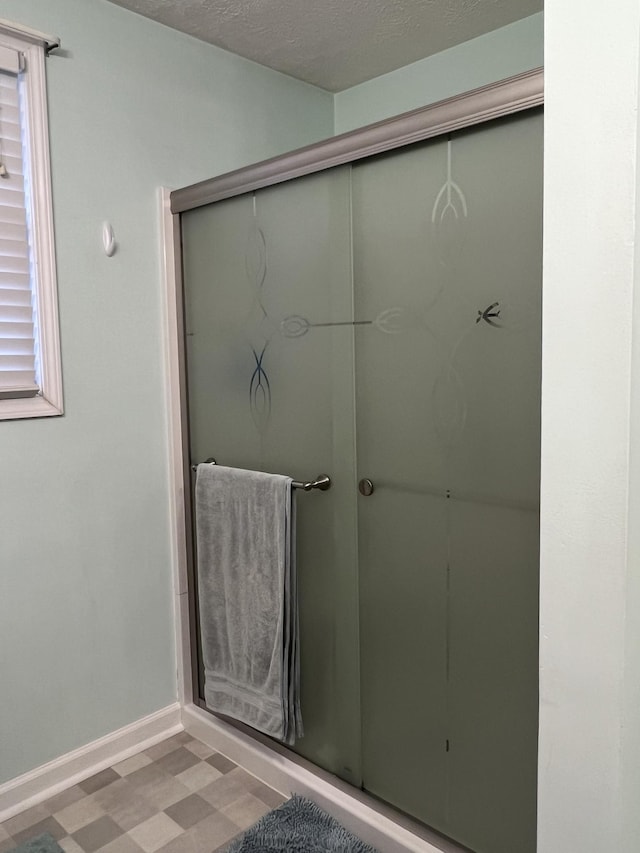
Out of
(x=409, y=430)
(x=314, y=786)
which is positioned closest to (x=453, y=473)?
(x=409, y=430)

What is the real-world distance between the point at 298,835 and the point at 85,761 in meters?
0.68

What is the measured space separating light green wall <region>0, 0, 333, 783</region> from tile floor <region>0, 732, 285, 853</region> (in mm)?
131

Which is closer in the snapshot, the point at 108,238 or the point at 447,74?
the point at 108,238

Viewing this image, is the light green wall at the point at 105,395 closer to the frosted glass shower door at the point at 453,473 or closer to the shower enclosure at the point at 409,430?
the shower enclosure at the point at 409,430

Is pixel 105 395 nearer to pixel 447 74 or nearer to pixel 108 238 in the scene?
pixel 108 238

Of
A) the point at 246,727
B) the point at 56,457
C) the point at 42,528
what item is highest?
the point at 56,457

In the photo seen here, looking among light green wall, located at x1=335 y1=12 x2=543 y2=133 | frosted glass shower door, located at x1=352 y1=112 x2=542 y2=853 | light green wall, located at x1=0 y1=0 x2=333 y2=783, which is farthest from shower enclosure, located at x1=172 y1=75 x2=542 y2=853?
light green wall, located at x1=335 y1=12 x2=543 y2=133

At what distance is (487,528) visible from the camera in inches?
54.2

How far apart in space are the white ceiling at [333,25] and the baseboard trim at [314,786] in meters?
2.09

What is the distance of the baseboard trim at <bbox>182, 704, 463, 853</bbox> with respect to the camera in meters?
1.55

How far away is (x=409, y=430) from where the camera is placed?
58.7 inches

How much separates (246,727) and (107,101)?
1838mm

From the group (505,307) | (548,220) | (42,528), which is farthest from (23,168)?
(548,220)

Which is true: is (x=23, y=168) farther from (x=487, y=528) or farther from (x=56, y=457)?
(x=487, y=528)
